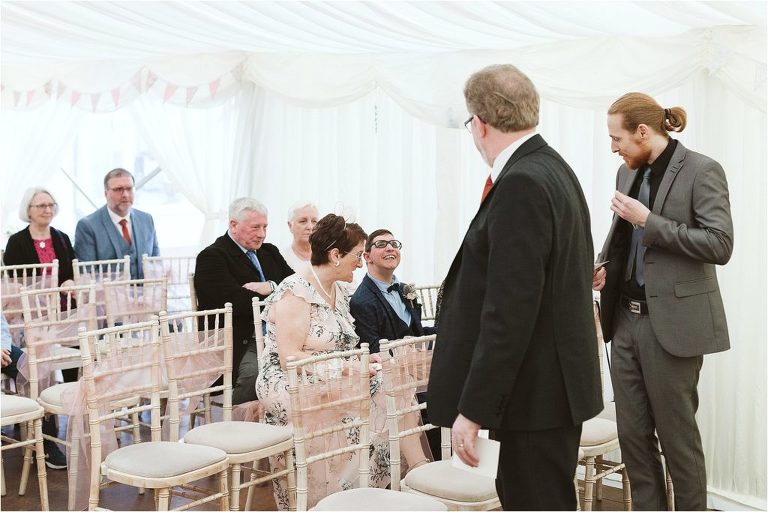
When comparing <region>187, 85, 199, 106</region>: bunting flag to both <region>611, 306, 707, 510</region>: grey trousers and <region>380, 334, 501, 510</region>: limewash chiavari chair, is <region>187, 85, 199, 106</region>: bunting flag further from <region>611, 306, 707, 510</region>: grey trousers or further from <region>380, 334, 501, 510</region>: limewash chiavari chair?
<region>611, 306, 707, 510</region>: grey trousers

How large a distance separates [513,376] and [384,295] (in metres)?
2.10

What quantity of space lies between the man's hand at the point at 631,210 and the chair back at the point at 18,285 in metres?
3.03

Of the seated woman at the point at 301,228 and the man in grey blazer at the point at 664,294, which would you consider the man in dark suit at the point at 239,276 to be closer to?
the seated woman at the point at 301,228

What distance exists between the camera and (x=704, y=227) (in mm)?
2820

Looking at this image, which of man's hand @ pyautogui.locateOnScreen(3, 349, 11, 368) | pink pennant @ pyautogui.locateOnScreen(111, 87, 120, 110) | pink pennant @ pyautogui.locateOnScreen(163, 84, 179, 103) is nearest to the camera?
man's hand @ pyautogui.locateOnScreen(3, 349, 11, 368)

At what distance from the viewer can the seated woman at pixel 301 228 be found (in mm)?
4996

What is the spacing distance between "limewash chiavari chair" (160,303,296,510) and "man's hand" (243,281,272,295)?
78cm

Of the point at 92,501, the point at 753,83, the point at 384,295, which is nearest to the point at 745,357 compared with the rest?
the point at 753,83

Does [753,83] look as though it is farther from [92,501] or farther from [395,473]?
[92,501]

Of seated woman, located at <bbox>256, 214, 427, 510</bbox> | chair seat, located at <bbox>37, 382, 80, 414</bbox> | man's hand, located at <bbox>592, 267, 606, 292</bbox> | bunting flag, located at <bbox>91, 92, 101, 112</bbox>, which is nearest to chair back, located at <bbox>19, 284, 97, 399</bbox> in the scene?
chair seat, located at <bbox>37, 382, 80, 414</bbox>

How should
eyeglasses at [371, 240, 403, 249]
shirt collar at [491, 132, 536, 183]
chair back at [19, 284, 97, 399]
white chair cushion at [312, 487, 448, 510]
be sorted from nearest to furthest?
shirt collar at [491, 132, 536, 183] → white chair cushion at [312, 487, 448, 510] → eyeglasses at [371, 240, 403, 249] → chair back at [19, 284, 97, 399]

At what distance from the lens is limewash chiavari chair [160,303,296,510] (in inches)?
130

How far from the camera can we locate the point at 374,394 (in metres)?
3.35

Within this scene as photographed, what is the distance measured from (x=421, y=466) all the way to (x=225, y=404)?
1.12 meters
